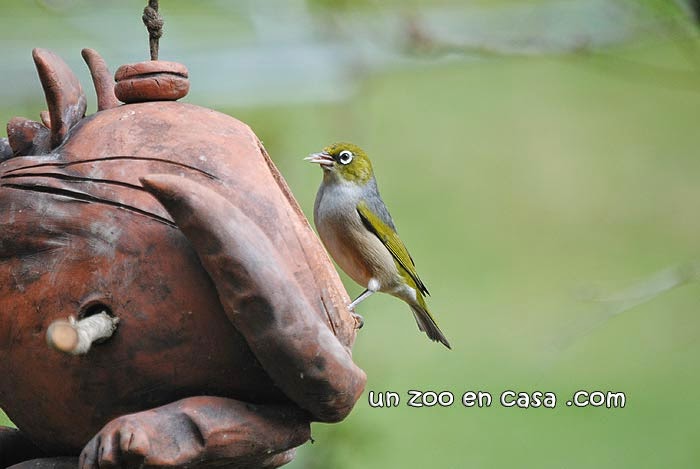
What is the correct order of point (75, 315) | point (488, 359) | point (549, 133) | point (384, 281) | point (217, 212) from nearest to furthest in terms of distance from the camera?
1. point (217, 212)
2. point (75, 315)
3. point (384, 281)
4. point (488, 359)
5. point (549, 133)

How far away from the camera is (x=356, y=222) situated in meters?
2.45

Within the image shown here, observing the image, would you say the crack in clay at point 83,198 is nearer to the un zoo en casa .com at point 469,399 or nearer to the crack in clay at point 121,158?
the crack in clay at point 121,158

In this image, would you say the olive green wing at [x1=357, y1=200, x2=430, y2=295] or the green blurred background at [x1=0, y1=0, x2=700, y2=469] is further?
the green blurred background at [x1=0, y1=0, x2=700, y2=469]

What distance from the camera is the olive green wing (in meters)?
2.46

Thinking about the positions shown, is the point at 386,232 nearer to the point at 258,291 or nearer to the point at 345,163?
the point at 345,163

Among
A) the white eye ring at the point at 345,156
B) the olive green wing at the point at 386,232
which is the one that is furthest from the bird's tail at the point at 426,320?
the white eye ring at the point at 345,156

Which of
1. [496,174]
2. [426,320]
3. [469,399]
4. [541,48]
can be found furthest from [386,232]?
[496,174]

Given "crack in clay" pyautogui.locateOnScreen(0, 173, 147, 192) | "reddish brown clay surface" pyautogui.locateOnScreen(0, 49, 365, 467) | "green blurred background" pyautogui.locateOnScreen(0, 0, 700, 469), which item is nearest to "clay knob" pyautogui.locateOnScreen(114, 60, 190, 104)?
"reddish brown clay surface" pyautogui.locateOnScreen(0, 49, 365, 467)

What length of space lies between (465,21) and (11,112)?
2.19 meters

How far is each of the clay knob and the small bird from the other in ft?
2.12

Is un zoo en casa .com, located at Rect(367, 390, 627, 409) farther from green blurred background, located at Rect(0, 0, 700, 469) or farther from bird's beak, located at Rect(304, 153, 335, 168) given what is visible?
bird's beak, located at Rect(304, 153, 335, 168)

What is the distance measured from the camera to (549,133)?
8.16 meters

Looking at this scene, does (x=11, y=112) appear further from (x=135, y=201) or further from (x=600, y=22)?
(x=135, y=201)

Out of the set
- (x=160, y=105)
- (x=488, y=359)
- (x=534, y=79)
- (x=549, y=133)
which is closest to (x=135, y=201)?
(x=160, y=105)
